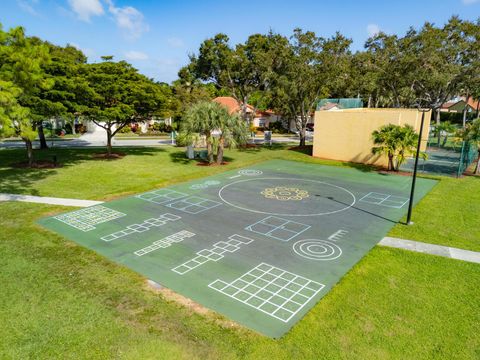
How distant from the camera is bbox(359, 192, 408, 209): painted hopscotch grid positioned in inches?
588

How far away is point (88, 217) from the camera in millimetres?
12648

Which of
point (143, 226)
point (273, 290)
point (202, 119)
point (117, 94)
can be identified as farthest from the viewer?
point (117, 94)

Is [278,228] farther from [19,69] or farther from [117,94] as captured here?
[117,94]

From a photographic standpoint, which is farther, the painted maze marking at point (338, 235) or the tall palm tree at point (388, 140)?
the tall palm tree at point (388, 140)

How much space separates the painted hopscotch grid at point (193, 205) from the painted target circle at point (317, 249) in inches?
191

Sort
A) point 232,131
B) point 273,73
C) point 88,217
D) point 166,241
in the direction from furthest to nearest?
point 273,73 → point 232,131 → point 88,217 → point 166,241

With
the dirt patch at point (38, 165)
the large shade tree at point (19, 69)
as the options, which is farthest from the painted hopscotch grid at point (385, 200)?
the dirt patch at point (38, 165)

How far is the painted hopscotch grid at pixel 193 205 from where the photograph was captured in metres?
13.8

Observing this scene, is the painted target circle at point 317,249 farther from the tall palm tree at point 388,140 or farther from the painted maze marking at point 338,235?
the tall palm tree at point 388,140

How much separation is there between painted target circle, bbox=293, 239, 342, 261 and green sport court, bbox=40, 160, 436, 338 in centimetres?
3

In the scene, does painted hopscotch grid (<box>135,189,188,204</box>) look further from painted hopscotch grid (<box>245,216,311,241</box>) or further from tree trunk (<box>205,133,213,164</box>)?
tree trunk (<box>205,133,213,164</box>)

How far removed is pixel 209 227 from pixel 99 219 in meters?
4.31

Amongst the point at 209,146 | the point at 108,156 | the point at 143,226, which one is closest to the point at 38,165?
the point at 108,156

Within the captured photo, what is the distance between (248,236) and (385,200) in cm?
805
